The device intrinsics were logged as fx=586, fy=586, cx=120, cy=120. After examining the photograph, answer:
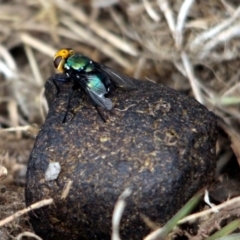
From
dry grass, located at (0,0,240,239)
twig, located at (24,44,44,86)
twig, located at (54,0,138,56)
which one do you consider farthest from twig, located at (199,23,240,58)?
twig, located at (24,44,44,86)

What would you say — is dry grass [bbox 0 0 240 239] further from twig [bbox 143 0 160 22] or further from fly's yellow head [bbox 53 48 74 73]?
fly's yellow head [bbox 53 48 74 73]

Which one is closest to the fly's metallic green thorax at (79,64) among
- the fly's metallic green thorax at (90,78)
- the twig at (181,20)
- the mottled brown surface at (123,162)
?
the fly's metallic green thorax at (90,78)

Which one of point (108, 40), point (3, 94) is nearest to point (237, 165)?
point (108, 40)

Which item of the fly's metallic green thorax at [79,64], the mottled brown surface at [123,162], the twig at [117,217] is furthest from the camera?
the fly's metallic green thorax at [79,64]

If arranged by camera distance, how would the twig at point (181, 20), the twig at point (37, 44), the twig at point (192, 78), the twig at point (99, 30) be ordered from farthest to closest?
the twig at point (37, 44) → the twig at point (99, 30) → the twig at point (181, 20) → the twig at point (192, 78)

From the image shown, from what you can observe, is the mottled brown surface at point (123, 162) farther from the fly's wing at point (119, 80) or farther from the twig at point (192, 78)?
the twig at point (192, 78)

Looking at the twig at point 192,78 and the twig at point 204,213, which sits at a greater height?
the twig at point 192,78

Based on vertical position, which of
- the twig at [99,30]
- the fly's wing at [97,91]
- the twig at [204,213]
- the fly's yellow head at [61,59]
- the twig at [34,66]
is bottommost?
the twig at [34,66]

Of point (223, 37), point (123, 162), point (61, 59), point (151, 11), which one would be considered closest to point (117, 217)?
point (123, 162)
